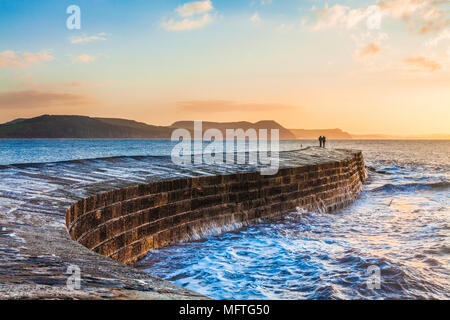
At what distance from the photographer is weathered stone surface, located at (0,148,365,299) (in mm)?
2471

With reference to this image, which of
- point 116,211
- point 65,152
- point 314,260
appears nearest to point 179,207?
point 116,211

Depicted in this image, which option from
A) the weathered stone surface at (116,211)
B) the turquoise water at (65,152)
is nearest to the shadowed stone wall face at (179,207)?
the weathered stone surface at (116,211)

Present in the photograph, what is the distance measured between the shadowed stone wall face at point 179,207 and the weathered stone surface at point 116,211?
0.05 ft

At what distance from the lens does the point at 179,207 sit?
7.33 meters

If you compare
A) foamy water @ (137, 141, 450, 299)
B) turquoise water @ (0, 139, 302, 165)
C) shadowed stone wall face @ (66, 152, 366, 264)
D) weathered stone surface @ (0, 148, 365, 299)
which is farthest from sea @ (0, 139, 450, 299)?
turquoise water @ (0, 139, 302, 165)

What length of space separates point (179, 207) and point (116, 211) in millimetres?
1674

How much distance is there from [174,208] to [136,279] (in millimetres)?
4532

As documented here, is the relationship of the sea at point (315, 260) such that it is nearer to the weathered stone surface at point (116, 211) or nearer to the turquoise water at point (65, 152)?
the weathered stone surface at point (116, 211)

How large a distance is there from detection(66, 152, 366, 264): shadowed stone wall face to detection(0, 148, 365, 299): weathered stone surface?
14 mm

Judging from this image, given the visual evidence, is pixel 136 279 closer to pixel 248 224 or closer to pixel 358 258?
pixel 358 258

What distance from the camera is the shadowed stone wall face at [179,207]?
5375 millimetres

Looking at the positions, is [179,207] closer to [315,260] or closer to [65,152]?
[315,260]
